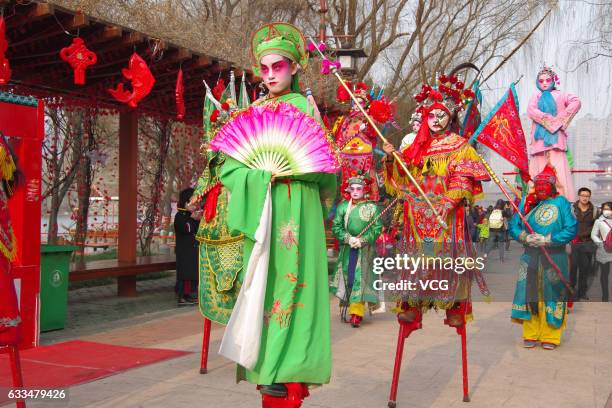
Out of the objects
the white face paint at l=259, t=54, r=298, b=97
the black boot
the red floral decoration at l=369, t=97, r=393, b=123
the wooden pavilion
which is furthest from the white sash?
the wooden pavilion

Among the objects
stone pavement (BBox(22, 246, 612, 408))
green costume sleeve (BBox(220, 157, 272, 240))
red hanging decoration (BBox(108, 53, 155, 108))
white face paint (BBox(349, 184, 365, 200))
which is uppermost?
red hanging decoration (BBox(108, 53, 155, 108))

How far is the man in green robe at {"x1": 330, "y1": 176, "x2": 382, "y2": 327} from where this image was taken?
8.02m

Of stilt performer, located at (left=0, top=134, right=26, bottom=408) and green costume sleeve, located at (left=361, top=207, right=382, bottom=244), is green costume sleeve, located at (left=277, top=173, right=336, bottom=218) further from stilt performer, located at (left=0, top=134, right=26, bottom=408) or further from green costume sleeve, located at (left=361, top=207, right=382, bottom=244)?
green costume sleeve, located at (left=361, top=207, right=382, bottom=244)

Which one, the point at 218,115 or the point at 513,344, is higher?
the point at 218,115

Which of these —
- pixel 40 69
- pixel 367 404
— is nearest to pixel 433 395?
pixel 367 404

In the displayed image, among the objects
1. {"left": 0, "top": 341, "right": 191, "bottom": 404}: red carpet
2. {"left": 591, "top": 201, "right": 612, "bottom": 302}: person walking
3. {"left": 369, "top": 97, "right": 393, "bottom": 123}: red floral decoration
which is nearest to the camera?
{"left": 0, "top": 341, "right": 191, "bottom": 404}: red carpet

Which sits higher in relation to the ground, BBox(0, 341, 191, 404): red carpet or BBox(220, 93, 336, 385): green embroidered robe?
BBox(220, 93, 336, 385): green embroidered robe

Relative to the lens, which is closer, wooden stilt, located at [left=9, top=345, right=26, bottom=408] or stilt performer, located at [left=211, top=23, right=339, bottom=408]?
stilt performer, located at [left=211, top=23, right=339, bottom=408]

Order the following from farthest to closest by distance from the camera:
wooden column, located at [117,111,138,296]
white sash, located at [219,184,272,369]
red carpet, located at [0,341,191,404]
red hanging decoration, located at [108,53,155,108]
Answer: wooden column, located at [117,111,138,296]
red hanging decoration, located at [108,53,155,108]
red carpet, located at [0,341,191,404]
white sash, located at [219,184,272,369]

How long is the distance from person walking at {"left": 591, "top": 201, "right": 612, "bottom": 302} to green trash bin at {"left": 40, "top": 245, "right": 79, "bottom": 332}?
6686mm

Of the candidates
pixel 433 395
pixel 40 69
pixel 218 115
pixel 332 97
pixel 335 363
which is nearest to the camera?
pixel 433 395

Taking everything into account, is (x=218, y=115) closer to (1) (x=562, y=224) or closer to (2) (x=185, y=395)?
(2) (x=185, y=395)

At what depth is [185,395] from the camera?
178 inches

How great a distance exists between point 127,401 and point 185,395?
0.39 metres
